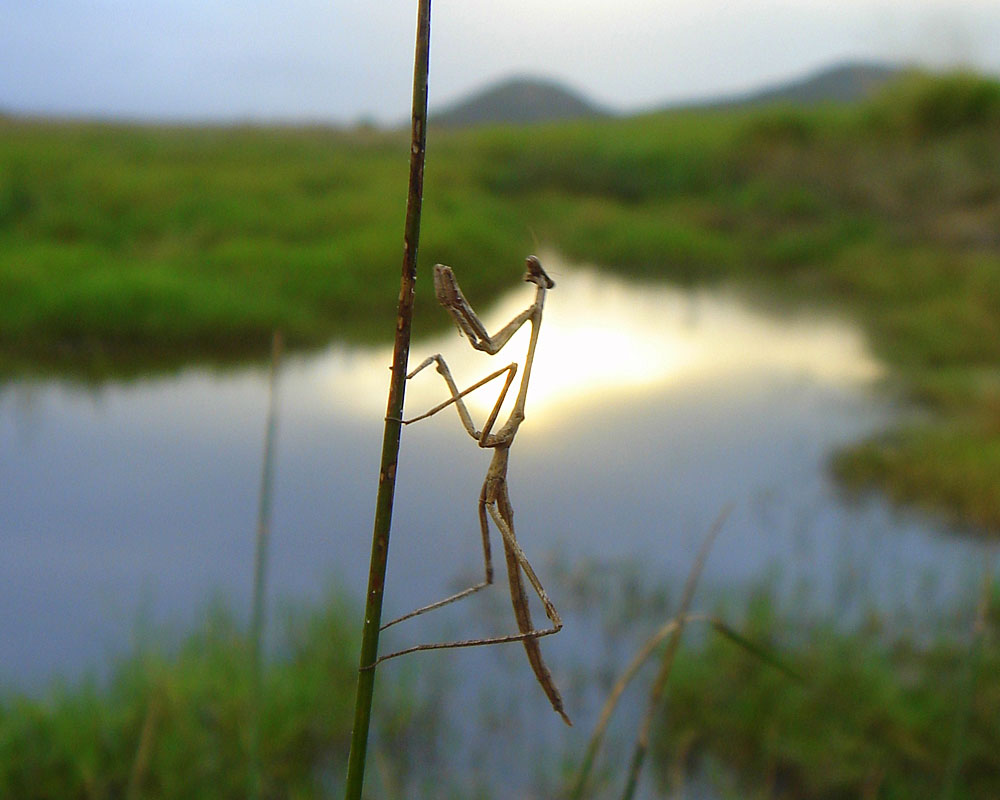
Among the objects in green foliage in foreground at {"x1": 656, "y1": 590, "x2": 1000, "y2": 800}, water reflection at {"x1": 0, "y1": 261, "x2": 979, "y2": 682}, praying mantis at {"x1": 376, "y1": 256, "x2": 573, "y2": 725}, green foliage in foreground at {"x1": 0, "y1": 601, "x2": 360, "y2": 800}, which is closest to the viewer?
praying mantis at {"x1": 376, "y1": 256, "x2": 573, "y2": 725}

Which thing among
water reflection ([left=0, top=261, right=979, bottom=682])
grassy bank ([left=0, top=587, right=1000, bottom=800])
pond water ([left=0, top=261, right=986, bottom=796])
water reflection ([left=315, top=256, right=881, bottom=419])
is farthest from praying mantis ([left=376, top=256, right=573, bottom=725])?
water reflection ([left=315, top=256, right=881, bottom=419])

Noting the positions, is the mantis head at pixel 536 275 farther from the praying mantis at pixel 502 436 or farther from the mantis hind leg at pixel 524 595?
the mantis hind leg at pixel 524 595

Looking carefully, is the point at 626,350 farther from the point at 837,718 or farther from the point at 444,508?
the point at 837,718

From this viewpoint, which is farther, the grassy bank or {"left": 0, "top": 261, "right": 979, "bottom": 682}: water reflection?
{"left": 0, "top": 261, "right": 979, "bottom": 682}: water reflection

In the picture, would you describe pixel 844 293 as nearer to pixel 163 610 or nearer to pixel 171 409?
pixel 171 409

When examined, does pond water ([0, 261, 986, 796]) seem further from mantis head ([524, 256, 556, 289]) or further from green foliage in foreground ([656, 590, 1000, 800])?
mantis head ([524, 256, 556, 289])

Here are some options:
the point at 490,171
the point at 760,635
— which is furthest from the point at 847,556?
the point at 490,171

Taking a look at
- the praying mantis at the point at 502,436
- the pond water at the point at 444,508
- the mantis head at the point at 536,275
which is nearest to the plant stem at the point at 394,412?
the praying mantis at the point at 502,436
